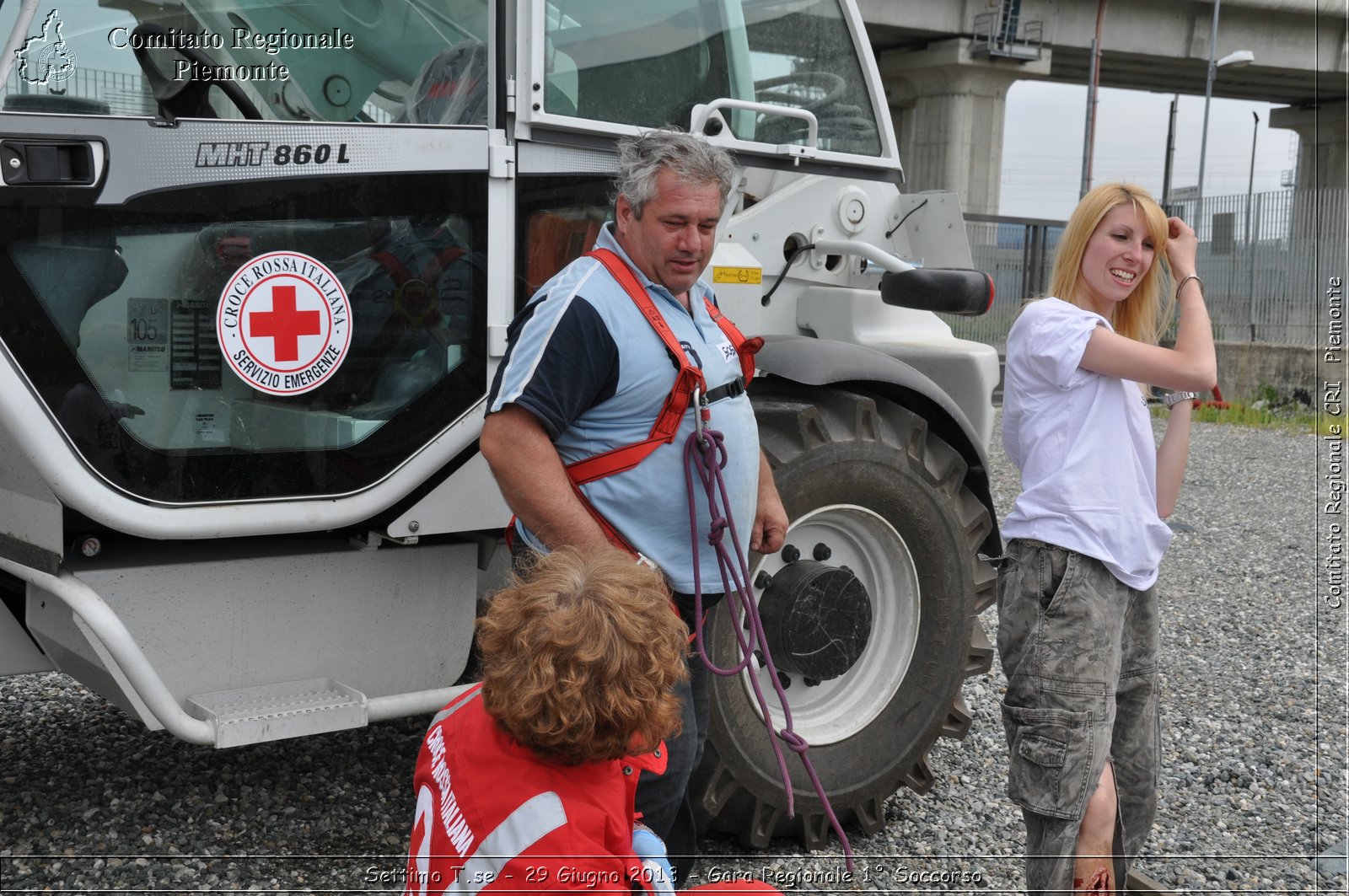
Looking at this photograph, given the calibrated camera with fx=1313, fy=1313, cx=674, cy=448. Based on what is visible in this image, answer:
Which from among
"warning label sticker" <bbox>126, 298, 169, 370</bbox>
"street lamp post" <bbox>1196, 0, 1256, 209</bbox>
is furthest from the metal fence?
"warning label sticker" <bbox>126, 298, 169, 370</bbox>

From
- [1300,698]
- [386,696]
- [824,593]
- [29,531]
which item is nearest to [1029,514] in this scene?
[824,593]

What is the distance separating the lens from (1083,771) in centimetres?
273

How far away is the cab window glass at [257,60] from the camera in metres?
2.84

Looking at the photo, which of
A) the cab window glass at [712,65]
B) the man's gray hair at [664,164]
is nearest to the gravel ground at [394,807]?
the man's gray hair at [664,164]

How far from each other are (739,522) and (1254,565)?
6.24 meters

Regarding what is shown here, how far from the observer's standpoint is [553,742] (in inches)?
72.3

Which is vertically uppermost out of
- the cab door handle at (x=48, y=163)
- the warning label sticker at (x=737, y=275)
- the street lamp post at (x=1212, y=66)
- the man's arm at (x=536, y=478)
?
the street lamp post at (x=1212, y=66)

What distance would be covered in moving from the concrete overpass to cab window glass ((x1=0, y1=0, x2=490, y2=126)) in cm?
2787

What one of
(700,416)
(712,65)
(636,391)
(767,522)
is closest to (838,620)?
(767,522)

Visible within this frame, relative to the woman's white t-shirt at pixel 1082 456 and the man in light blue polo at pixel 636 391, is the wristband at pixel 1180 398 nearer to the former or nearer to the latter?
the woman's white t-shirt at pixel 1082 456

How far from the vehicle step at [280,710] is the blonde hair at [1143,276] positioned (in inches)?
74.5

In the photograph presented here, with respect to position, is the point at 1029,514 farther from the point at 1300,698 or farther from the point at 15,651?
the point at 1300,698

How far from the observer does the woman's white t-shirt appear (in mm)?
2729

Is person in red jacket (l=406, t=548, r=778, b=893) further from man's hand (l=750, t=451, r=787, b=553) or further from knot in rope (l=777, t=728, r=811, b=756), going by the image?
man's hand (l=750, t=451, r=787, b=553)
